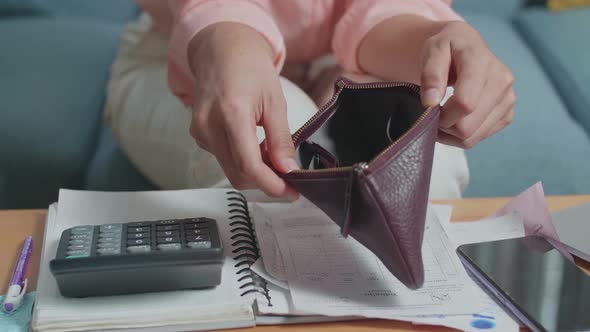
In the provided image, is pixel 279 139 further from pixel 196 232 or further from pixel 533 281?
pixel 533 281

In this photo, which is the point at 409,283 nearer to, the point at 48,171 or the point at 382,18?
the point at 382,18

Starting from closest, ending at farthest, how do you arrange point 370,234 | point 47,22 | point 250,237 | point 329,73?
point 370,234 → point 250,237 → point 329,73 → point 47,22

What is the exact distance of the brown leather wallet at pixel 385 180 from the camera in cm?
49

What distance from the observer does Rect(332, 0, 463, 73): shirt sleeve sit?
843mm

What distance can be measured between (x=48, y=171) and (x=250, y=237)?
0.60 m

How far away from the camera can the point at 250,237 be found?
0.63 metres

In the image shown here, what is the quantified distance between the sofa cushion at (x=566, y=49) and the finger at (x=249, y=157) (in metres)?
0.73

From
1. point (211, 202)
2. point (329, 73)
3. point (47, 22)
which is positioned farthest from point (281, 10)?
point (47, 22)

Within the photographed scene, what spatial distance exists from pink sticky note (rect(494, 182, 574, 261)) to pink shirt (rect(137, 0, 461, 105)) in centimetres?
27

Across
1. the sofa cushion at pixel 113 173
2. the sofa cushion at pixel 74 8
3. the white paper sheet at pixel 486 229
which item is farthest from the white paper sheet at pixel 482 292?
the sofa cushion at pixel 74 8

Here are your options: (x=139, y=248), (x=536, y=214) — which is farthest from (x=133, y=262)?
(x=536, y=214)

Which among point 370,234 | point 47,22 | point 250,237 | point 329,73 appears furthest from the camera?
point 47,22

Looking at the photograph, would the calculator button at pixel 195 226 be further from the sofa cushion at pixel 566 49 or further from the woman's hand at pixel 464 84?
the sofa cushion at pixel 566 49

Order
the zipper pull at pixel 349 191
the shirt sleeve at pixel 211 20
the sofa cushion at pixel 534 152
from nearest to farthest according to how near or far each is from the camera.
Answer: the zipper pull at pixel 349 191 < the shirt sleeve at pixel 211 20 < the sofa cushion at pixel 534 152
